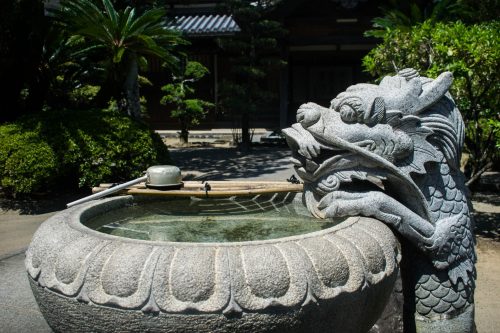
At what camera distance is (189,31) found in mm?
17469

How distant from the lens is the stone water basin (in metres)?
1.71

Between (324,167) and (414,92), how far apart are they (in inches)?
24.6

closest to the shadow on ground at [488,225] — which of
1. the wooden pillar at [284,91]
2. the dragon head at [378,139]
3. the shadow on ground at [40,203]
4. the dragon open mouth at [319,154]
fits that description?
the dragon head at [378,139]

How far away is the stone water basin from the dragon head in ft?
1.39

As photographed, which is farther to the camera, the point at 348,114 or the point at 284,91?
the point at 284,91

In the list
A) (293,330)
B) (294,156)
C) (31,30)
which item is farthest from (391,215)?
(31,30)

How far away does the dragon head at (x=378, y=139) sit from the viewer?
246cm

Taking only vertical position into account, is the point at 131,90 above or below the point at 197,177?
above

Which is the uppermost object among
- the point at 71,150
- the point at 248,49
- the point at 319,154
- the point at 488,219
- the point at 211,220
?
the point at 248,49

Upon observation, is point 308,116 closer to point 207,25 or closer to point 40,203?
point 40,203

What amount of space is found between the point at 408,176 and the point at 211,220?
3.72ft

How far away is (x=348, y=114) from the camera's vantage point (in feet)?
8.09

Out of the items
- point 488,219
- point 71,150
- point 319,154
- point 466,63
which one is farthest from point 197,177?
point 319,154

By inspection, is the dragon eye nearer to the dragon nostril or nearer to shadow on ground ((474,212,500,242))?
the dragon nostril
